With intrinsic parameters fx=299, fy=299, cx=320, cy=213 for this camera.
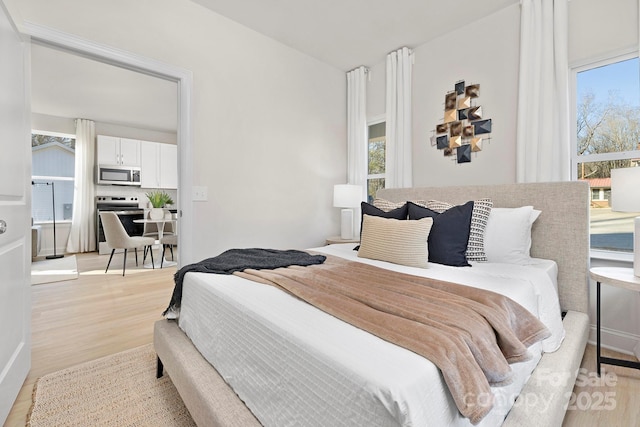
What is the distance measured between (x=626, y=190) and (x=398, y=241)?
1244 mm

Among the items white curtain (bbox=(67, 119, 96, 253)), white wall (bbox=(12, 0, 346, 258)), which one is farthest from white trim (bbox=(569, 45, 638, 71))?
white curtain (bbox=(67, 119, 96, 253))

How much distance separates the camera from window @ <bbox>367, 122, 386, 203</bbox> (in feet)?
12.1

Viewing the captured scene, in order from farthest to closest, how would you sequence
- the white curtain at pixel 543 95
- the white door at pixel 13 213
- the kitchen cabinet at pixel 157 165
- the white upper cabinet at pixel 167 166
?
1. the white upper cabinet at pixel 167 166
2. the kitchen cabinet at pixel 157 165
3. the white curtain at pixel 543 95
4. the white door at pixel 13 213

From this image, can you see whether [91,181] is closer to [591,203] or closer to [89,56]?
[89,56]

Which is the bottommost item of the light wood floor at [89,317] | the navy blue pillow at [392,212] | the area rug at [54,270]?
the light wood floor at [89,317]

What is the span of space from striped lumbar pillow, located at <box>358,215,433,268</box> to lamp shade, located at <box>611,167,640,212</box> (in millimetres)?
991

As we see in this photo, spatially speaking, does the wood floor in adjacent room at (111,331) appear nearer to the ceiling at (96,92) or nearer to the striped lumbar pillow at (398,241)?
the striped lumbar pillow at (398,241)

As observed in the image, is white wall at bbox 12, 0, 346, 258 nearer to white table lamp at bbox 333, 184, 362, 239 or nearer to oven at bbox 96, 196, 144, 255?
white table lamp at bbox 333, 184, 362, 239

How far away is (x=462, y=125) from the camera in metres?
→ 2.84

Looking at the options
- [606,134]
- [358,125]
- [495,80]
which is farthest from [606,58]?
[358,125]

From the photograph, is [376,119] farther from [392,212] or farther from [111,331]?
[111,331]

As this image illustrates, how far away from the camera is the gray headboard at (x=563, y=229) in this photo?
79.7 inches

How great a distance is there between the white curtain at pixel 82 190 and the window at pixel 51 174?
260 mm

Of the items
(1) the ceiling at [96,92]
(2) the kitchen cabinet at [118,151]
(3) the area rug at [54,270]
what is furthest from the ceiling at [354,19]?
(2) the kitchen cabinet at [118,151]
